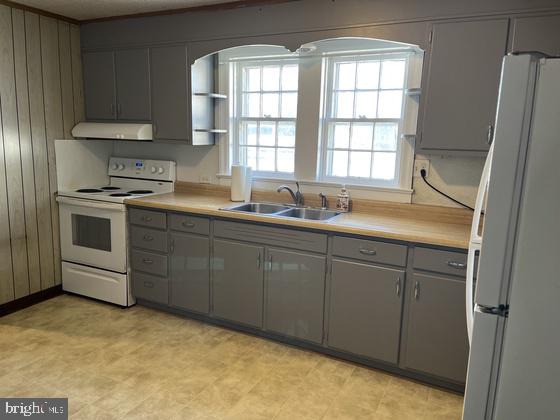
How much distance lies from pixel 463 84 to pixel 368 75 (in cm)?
80

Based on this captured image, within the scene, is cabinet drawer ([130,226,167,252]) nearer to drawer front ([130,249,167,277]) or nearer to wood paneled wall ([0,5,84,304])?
drawer front ([130,249,167,277])

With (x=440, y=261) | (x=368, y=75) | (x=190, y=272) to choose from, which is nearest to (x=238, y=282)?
(x=190, y=272)

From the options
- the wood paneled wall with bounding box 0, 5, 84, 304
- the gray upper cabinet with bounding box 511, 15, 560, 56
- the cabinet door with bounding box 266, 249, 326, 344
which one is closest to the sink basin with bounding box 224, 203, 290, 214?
the cabinet door with bounding box 266, 249, 326, 344

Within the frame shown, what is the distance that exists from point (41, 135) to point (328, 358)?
109 inches

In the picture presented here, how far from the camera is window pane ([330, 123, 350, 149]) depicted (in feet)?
10.5

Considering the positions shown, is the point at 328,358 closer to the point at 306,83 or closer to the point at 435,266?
the point at 435,266

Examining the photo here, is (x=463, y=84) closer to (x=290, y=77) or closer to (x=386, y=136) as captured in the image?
(x=386, y=136)

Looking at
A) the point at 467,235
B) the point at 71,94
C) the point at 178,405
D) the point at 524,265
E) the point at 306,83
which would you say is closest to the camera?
the point at 524,265

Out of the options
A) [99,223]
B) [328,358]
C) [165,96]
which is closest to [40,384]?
[99,223]

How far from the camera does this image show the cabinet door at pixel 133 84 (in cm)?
343

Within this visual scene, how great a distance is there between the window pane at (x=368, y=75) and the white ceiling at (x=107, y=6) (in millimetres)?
1039

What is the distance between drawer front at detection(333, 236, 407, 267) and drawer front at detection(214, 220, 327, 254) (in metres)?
0.10

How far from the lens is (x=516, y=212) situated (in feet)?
3.81

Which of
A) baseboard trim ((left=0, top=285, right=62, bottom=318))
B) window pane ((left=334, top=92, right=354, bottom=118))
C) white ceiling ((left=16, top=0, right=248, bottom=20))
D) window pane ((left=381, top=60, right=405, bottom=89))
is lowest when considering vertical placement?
baseboard trim ((left=0, top=285, right=62, bottom=318))
